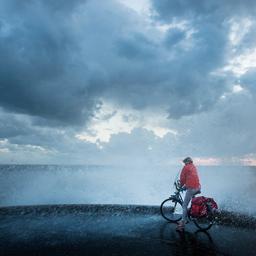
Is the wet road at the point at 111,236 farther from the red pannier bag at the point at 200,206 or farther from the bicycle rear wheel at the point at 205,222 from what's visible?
the red pannier bag at the point at 200,206

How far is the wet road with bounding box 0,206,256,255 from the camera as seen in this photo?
8.00 m

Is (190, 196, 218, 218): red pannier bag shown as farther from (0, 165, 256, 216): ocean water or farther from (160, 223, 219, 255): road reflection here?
(0, 165, 256, 216): ocean water

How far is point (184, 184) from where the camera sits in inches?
420

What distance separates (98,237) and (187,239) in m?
2.95

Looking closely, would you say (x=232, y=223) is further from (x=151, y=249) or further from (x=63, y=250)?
(x=63, y=250)

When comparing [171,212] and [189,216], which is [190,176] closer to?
[189,216]

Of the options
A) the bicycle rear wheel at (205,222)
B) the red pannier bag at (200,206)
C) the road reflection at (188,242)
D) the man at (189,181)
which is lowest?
the road reflection at (188,242)

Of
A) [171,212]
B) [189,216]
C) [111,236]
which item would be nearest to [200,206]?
[189,216]

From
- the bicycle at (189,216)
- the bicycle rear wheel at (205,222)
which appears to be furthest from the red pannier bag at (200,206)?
the bicycle rear wheel at (205,222)

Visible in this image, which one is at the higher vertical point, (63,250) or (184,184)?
(184,184)

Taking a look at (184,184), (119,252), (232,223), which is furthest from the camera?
(232,223)

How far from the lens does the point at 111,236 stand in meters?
9.49

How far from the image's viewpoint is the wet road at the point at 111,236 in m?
8.00

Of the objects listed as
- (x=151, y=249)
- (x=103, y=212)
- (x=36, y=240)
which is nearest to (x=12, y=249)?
(x=36, y=240)
